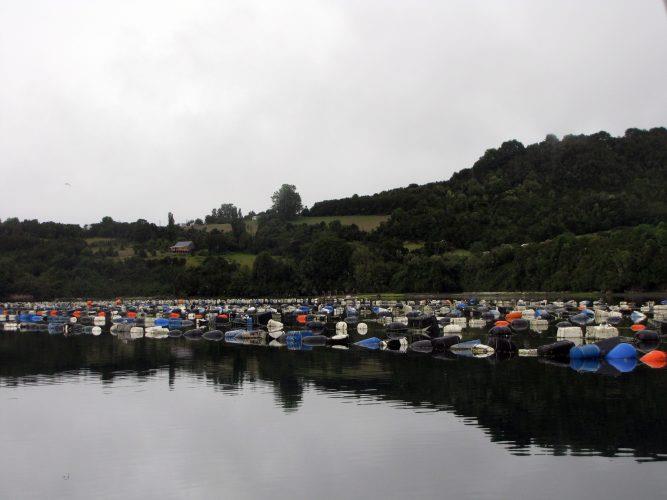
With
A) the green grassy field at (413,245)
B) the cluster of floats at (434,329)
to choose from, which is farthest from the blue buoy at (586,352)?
the green grassy field at (413,245)

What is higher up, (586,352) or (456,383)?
(586,352)

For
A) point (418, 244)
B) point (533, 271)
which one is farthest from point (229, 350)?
point (418, 244)

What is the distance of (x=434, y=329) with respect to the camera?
80.4 m

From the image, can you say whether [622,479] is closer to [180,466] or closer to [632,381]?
[180,466]

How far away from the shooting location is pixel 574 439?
30.3 metres

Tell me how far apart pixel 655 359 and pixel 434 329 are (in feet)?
102

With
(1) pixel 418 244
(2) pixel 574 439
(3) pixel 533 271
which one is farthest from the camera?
(1) pixel 418 244

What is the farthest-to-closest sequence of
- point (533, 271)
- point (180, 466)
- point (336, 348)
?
point (533, 271)
point (336, 348)
point (180, 466)

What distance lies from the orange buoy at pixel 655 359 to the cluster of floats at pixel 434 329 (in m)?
0.07

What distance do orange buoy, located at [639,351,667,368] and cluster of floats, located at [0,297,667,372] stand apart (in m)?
0.07

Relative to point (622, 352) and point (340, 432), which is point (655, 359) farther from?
point (340, 432)

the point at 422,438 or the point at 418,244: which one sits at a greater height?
the point at 418,244

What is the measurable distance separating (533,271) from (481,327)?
231 feet

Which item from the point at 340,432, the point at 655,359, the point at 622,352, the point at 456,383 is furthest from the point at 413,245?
the point at 340,432
